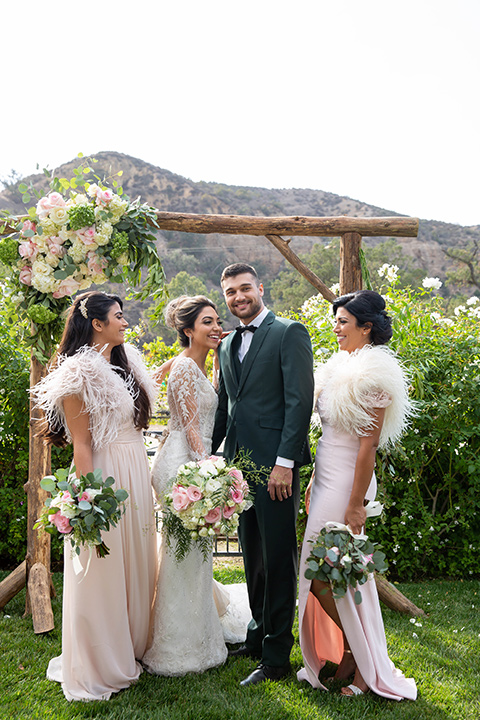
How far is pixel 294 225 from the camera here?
15.3ft

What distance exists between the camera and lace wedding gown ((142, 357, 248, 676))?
3.44 meters

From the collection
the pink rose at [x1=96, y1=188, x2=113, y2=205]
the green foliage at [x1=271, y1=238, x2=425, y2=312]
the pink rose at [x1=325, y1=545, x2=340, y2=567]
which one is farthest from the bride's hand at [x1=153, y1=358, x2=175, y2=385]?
the green foliage at [x1=271, y1=238, x2=425, y2=312]

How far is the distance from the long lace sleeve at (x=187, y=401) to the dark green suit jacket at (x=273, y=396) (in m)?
0.22

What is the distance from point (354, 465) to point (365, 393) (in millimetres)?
449

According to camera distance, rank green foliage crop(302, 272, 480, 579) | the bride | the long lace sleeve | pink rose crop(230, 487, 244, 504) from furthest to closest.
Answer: green foliage crop(302, 272, 480, 579) → the long lace sleeve → the bride → pink rose crop(230, 487, 244, 504)

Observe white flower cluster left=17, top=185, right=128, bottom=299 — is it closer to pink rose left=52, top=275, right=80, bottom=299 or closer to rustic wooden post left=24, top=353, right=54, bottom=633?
pink rose left=52, top=275, right=80, bottom=299

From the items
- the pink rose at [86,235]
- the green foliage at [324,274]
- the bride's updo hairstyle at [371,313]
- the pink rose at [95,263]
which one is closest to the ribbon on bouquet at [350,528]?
the bride's updo hairstyle at [371,313]

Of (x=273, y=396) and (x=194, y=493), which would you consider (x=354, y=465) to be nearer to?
(x=273, y=396)

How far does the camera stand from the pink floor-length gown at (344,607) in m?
3.19

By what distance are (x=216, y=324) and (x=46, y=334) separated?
1275 millimetres

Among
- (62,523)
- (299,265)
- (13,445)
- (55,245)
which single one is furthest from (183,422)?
(13,445)

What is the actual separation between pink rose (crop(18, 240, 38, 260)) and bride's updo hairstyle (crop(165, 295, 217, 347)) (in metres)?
0.99

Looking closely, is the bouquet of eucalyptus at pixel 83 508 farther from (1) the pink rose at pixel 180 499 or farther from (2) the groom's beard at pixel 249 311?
(2) the groom's beard at pixel 249 311

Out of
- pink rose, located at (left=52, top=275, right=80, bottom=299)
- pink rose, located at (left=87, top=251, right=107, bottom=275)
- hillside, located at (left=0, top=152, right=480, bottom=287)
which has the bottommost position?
pink rose, located at (left=52, top=275, right=80, bottom=299)
